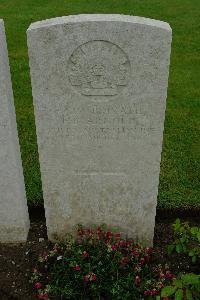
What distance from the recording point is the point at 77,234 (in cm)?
396

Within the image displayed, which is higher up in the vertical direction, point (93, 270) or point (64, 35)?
point (64, 35)

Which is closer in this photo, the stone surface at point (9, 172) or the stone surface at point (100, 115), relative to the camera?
the stone surface at point (100, 115)

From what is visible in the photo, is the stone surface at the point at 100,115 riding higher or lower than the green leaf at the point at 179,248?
higher

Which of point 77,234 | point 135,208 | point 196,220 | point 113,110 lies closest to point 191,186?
point 196,220

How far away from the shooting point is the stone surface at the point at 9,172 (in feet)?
10.5

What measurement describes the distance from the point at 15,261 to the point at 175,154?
239 centimetres

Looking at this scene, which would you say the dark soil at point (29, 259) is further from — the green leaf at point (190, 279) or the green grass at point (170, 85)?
the green leaf at point (190, 279)

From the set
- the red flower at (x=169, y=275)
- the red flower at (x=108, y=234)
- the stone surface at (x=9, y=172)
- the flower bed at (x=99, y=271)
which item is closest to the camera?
the stone surface at (x=9, y=172)

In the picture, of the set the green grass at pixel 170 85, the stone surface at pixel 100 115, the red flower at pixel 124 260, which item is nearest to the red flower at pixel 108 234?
the stone surface at pixel 100 115

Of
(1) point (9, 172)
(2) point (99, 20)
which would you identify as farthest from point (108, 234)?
(2) point (99, 20)

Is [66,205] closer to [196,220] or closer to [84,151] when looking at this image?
[84,151]

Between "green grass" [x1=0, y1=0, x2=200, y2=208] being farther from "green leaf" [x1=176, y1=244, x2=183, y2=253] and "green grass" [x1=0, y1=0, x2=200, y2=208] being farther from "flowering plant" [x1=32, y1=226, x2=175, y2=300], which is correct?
"green leaf" [x1=176, y1=244, x2=183, y2=253]

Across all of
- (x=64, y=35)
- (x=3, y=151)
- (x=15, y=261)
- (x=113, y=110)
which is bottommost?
(x=15, y=261)

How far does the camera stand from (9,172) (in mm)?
3617
